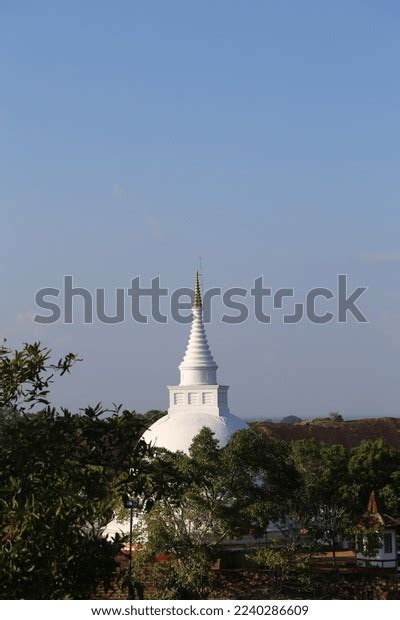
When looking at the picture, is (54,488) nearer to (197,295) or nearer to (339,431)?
(197,295)

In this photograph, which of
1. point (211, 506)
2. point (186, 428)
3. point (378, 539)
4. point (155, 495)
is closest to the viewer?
point (155, 495)

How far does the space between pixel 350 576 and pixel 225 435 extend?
867 cm

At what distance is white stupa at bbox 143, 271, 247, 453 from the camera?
127ft

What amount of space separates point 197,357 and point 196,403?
2.17 metres

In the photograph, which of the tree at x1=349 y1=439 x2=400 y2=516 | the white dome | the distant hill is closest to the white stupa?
the white dome

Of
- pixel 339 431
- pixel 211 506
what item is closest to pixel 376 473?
pixel 211 506

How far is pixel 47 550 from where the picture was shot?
13.6 metres

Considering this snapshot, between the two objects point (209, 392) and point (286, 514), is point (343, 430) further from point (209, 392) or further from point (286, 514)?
point (286, 514)

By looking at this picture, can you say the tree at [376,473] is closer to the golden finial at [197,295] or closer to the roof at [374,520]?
the roof at [374,520]

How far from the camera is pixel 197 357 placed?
140ft

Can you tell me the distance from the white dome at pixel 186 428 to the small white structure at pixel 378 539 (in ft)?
21.3

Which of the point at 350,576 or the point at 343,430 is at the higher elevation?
the point at 343,430
